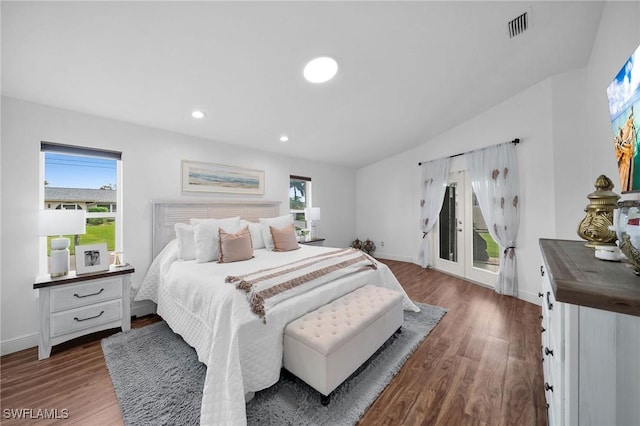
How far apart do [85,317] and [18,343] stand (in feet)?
1.83

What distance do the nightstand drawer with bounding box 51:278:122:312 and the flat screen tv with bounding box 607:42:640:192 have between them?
386 centimetres

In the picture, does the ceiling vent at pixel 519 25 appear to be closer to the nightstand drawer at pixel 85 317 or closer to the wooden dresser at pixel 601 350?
the wooden dresser at pixel 601 350

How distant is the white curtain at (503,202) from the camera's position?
3.24 m

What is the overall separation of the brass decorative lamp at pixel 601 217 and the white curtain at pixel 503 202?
216cm

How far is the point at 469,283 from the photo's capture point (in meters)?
3.78

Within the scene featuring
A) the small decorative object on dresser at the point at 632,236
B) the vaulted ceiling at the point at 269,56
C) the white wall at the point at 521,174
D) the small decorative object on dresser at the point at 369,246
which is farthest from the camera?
the small decorative object on dresser at the point at 369,246

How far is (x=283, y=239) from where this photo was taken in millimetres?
3113

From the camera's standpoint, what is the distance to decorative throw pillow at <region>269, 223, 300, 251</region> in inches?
122

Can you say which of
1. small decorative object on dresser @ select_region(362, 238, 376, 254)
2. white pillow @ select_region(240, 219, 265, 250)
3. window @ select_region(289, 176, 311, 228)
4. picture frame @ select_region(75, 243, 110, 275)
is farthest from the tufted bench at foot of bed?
small decorative object on dresser @ select_region(362, 238, 376, 254)

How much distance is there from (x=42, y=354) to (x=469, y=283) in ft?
16.8

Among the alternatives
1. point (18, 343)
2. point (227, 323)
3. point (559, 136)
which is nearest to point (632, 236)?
point (227, 323)

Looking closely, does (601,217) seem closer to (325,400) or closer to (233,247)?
(325,400)

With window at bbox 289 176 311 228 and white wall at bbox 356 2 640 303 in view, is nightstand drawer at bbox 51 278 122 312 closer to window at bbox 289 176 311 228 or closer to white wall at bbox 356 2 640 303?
window at bbox 289 176 311 228

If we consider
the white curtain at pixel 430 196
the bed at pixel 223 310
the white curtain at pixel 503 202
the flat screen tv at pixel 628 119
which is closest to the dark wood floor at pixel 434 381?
the bed at pixel 223 310
